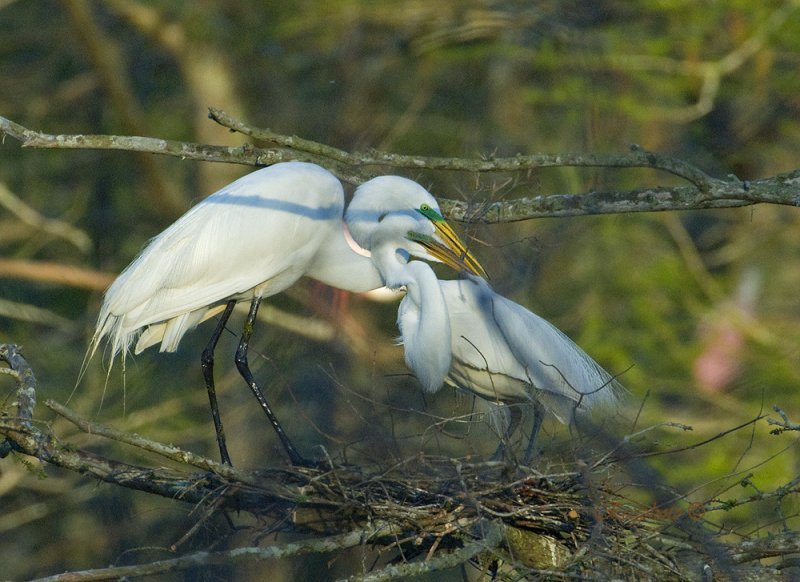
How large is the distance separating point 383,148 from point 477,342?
1802mm

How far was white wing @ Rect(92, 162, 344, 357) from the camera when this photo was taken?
356 centimetres

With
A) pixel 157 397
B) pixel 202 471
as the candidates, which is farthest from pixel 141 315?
pixel 157 397

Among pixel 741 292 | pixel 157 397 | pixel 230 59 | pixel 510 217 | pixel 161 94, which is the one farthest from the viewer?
Result: pixel 161 94

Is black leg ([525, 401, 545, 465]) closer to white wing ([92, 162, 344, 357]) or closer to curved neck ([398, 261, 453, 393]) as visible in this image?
curved neck ([398, 261, 453, 393])

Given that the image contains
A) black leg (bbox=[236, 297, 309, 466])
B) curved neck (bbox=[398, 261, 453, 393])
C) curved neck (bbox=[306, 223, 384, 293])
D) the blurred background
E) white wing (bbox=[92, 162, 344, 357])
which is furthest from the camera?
the blurred background

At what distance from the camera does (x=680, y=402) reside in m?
6.70

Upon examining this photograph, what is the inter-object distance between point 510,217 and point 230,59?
552cm

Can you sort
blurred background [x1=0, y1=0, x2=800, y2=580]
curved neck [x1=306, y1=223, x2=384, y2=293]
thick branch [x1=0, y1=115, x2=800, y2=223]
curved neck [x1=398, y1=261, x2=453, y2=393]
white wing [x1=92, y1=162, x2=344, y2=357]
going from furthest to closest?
blurred background [x1=0, y1=0, x2=800, y2=580], curved neck [x1=306, y1=223, x2=384, y2=293], white wing [x1=92, y1=162, x2=344, y2=357], curved neck [x1=398, y1=261, x2=453, y2=393], thick branch [x1=0, y1=115, x2=800, y2=223]

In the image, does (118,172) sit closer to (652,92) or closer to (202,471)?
(652,92)

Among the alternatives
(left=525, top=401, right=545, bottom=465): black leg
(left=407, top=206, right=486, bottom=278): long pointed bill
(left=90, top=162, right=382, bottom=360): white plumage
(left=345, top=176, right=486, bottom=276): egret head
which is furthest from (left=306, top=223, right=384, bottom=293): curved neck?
(left=525, top=401, right=545, bottom=465): black leg

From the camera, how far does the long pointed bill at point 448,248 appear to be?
359 centimetres

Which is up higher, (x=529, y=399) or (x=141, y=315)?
(x=141, y=315)

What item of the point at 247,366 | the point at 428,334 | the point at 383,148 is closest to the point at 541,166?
the point at 428,334

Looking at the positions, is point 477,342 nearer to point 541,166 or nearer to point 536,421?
point 536,421
